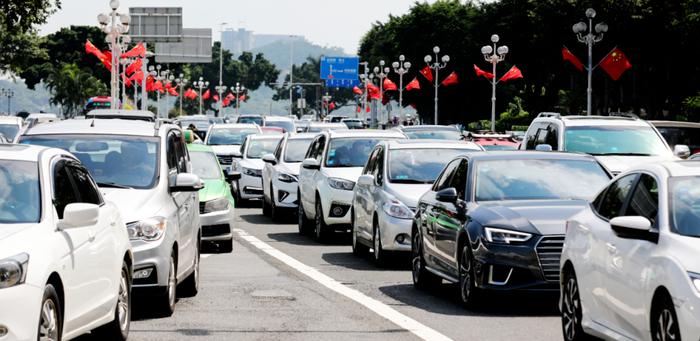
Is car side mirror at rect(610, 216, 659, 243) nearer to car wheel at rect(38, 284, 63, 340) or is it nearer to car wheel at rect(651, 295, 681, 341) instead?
car wheel at rect(651, 295, 681, 341)

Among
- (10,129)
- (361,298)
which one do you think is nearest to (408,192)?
(361,298)

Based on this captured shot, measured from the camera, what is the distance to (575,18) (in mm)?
79125

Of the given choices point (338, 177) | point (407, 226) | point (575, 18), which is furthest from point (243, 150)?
point (575, 18)

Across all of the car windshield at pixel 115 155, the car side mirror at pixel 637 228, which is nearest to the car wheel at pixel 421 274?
the car windshield at pixel 115 155

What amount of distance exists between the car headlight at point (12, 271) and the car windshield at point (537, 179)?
6943 millimetres

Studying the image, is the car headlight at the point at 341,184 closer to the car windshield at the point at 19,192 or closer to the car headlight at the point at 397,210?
the car headlight at the point at 397,210

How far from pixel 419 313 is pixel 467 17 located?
97385 mm

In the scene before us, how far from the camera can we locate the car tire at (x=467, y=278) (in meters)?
13.6

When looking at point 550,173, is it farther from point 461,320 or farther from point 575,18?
point 575,18

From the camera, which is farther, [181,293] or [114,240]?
[181,293]

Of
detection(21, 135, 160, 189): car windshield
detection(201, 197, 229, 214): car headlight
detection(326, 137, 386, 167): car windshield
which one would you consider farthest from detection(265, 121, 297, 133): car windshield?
detection(21, 135, 160, 189): car windshield

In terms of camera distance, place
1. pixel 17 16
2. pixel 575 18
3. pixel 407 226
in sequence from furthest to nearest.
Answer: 1. pixel 575 18
2. pixel 17 16
3. pixel 407 226

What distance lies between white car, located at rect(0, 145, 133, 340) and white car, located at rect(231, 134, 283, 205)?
2153 centimetres

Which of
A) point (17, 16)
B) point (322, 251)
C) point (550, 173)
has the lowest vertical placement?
point (322, 251)
